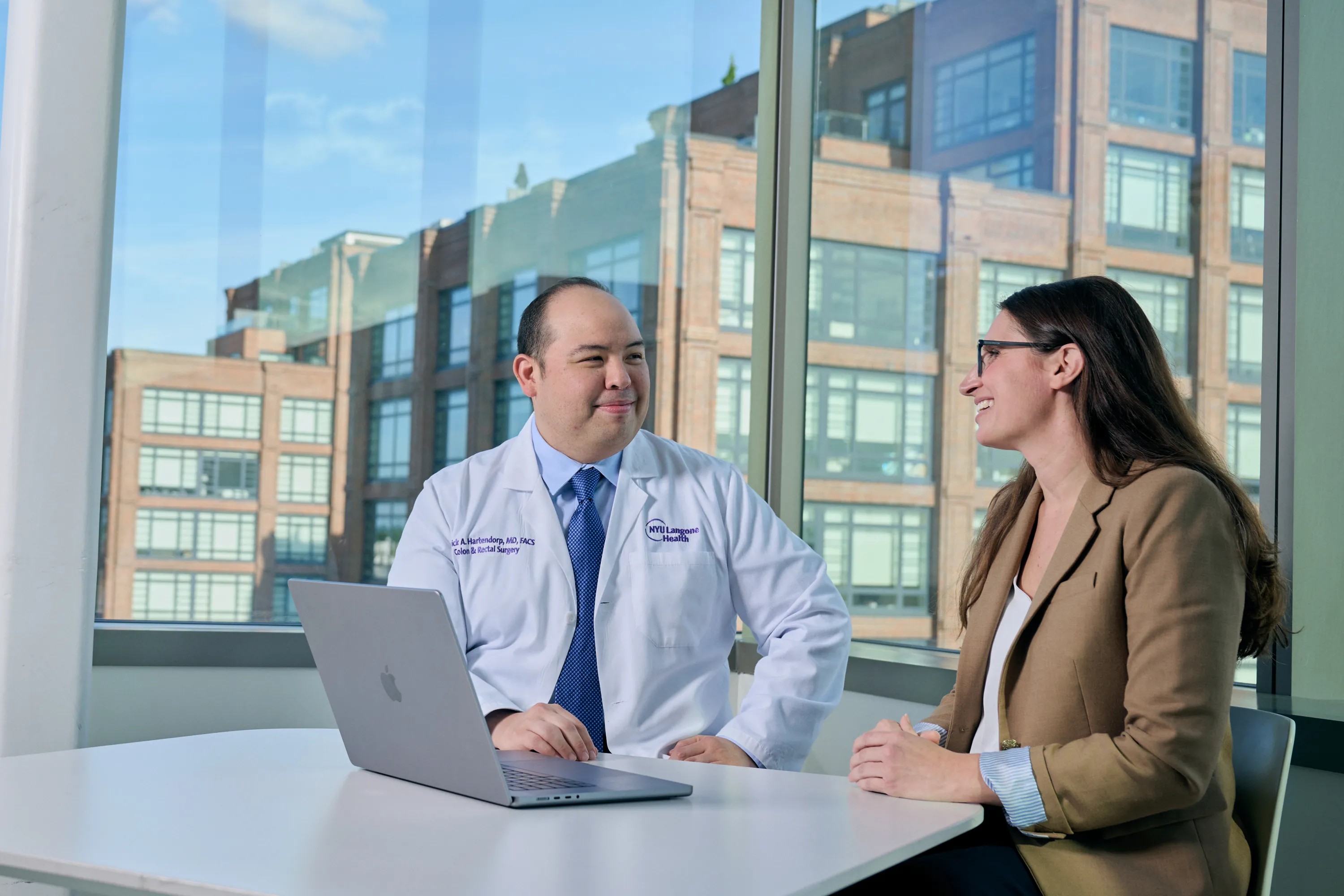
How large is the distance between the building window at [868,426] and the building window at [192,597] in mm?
1700

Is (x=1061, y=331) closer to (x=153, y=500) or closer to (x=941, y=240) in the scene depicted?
(x=941, y=240)

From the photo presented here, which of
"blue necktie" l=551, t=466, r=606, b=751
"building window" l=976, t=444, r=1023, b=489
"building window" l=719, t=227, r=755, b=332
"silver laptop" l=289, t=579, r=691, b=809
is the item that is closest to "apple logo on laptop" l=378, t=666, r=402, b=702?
"silver laptop" l=289, t=579, r=691, b=809

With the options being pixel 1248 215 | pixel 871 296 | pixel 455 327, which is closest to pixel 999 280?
pixel 871 296

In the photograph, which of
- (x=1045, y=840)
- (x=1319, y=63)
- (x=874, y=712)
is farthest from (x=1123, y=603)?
(x=874, y=712)

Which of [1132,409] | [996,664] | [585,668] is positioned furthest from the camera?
[585,668]

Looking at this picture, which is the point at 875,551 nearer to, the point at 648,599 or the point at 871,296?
the point at 871,296

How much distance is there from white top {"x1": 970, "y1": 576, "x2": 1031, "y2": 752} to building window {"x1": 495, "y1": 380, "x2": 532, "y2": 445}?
6.51 ft

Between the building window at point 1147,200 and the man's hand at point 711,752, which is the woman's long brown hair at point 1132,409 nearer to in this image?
the man's hand at point 711,752

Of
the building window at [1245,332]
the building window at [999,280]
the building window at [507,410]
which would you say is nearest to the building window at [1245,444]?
the building window at [1245,332]

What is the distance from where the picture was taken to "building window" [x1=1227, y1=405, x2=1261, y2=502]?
7.29 ft

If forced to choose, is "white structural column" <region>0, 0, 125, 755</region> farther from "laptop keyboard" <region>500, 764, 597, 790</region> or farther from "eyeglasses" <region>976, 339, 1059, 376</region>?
"eyeglasses" <region>976, 339, 1059, 376</region>

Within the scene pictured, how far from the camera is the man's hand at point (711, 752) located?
6.40ft

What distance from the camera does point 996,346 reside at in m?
1.67

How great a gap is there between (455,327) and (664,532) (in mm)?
1396
